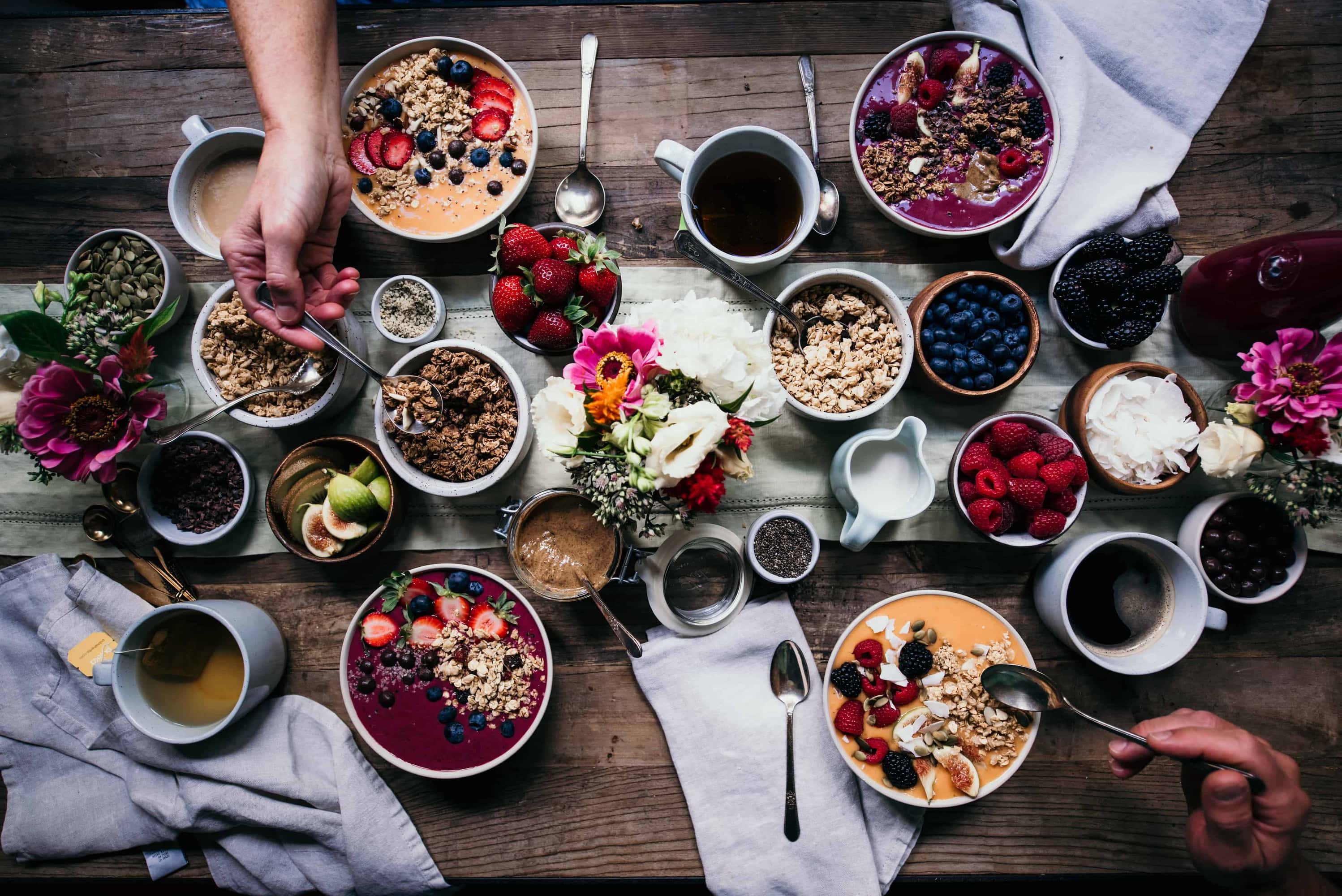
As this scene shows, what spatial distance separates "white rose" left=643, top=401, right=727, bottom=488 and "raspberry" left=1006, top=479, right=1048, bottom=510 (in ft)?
2.29

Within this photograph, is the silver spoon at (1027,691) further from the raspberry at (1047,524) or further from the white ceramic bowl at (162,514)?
the white ceramic bowl at (162,514)

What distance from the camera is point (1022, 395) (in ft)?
4.99

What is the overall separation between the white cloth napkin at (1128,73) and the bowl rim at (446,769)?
4.00ft

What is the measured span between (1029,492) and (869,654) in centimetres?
43

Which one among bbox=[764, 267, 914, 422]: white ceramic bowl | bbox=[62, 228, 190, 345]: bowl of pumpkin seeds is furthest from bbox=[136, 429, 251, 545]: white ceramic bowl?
bbox=[764, 267, 914, 422]: white ceramic bowl

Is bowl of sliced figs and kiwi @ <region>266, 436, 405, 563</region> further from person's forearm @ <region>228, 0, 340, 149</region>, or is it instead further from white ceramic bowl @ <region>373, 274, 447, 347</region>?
person's forearm @ <region>228, 0, 340, 149</region>

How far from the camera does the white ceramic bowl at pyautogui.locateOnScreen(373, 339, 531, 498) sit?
4.36ft

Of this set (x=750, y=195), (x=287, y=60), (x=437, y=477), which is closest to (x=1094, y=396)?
(x=750, y=195)

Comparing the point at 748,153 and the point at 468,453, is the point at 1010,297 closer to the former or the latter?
the point at 748,153

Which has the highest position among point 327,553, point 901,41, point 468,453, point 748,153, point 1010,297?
point 901,41

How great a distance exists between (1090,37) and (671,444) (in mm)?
1353

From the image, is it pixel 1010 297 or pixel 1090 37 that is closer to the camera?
pixel 1010 297

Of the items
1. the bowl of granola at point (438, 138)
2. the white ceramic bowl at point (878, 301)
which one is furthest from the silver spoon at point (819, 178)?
the bowl of granola at point (438, 138)

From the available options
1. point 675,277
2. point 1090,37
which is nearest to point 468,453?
point 675,277
